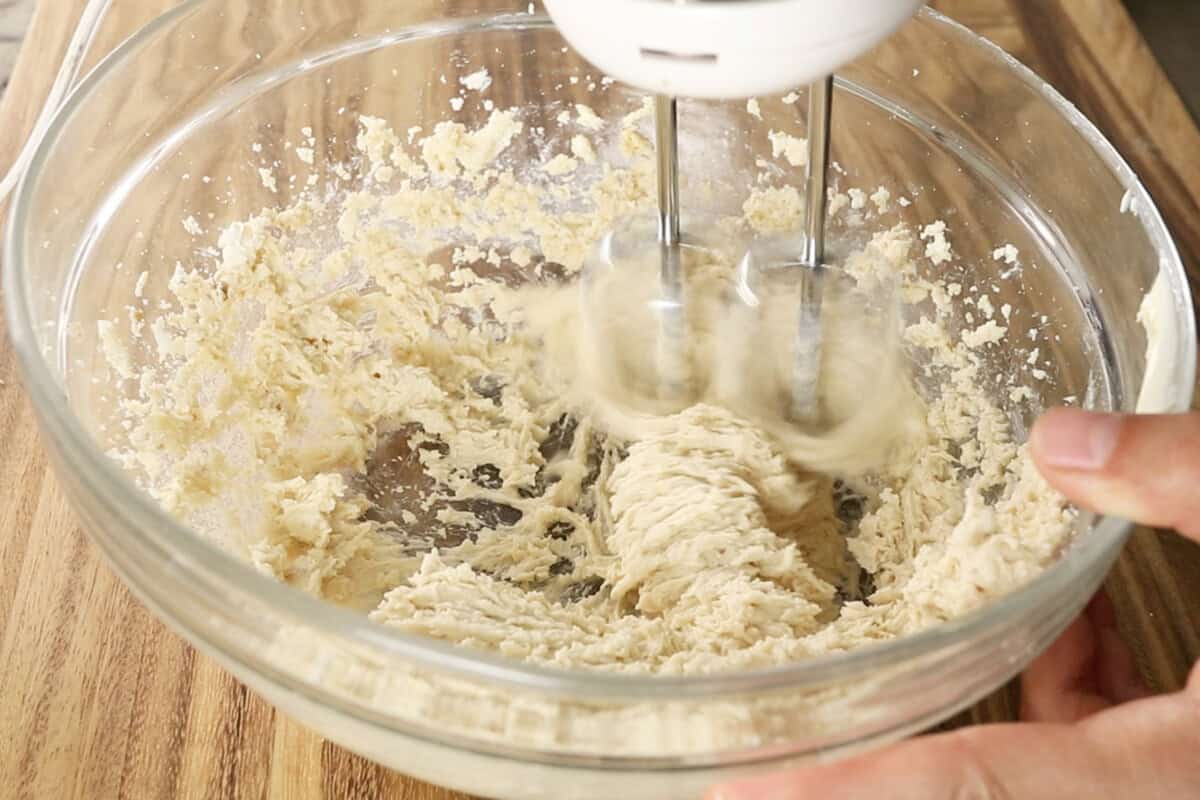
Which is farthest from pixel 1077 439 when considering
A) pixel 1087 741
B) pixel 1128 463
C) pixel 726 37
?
pixel 726 37

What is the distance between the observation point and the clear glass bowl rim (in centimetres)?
57

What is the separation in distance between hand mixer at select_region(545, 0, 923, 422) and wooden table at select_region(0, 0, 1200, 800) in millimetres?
302

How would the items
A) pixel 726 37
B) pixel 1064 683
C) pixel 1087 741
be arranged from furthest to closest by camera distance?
pixel 1064 683
pixel 1087 741
pixel 726 37

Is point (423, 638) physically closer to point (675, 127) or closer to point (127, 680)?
point (127, 680)

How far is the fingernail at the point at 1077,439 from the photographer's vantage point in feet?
2.20

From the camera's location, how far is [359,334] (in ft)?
3.49

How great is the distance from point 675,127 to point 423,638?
50 cm

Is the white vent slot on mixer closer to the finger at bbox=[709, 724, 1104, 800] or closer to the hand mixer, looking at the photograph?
the hand mixer

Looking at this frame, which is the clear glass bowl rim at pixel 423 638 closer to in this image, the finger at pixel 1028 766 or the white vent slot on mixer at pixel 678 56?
the finger at pixel 1028 766

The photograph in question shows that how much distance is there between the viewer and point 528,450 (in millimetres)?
1008

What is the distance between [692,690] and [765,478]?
0.40m

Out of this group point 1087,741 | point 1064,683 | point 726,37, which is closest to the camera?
point 726,37

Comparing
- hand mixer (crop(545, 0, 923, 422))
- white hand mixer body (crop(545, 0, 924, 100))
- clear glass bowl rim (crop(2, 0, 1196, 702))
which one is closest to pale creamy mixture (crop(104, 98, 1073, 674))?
hand mixer (crop(545, 0, 923, 422))

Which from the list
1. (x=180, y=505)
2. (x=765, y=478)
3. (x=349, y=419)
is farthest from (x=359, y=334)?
(x=765, y=478)
